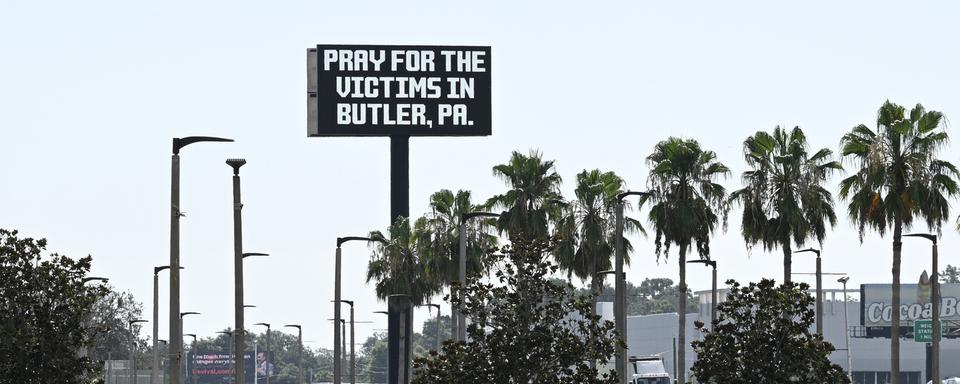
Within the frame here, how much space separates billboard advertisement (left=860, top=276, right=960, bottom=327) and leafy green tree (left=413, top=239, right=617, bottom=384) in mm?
111517

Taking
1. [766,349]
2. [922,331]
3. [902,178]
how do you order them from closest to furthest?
[766,349] < [902,178] < [922,331]

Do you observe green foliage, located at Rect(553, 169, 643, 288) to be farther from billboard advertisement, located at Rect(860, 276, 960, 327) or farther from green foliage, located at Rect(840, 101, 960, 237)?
billboard advertisement, located at Rect(860, 276, 960, 327)

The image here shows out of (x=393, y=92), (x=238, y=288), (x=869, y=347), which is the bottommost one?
(x=869, y=347)

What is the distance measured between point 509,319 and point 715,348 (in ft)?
16.7

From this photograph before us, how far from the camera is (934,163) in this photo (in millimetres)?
64688

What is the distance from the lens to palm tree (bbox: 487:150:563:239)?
86.4 metres

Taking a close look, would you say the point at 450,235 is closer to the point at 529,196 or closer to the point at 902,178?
the point at 529,196

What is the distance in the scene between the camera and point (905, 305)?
154 m

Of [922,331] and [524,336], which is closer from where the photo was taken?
[524,336]

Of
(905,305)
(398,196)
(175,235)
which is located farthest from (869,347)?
(175,235)

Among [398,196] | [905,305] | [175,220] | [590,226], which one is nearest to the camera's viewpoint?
[175,220]

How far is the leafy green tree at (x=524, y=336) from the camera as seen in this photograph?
45062 mm

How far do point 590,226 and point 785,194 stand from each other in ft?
47.2

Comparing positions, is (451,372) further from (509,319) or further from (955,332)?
(955,332)
